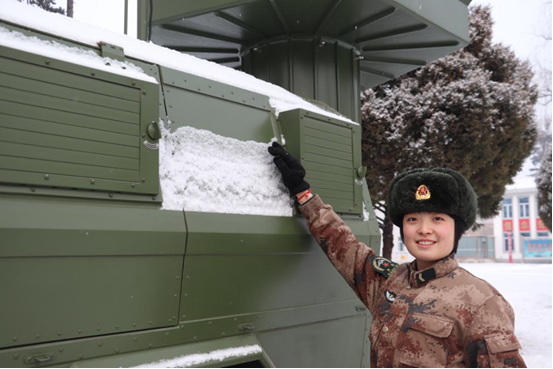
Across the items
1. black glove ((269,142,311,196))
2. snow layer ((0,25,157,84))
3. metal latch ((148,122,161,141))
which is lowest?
black glove ((269,142,311,196))

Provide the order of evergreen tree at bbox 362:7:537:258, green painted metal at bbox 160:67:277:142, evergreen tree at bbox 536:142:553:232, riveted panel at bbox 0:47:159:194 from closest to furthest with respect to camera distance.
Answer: riveted panel at bbox 0:47:159:194
green painted metal at bbox 160:67:277:142
evergreen tree at bbox 362:7:537:258
evergreen tree at bbox 536:142:553:232

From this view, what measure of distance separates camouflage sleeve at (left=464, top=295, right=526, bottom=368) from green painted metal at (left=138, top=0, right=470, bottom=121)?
352 centimetres

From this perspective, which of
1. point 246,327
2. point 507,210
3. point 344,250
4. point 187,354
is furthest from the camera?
point 507,210

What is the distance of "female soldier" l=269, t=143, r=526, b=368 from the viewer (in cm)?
223

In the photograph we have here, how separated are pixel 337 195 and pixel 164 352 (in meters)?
1.68

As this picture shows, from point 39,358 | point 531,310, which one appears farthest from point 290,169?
point 531,310

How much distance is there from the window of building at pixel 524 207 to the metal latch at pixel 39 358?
3253 centimetres

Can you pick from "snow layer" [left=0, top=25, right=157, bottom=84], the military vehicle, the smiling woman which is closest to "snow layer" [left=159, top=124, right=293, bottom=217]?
the military vehicle

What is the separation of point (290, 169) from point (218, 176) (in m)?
0.52

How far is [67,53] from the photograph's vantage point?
2.56 metres

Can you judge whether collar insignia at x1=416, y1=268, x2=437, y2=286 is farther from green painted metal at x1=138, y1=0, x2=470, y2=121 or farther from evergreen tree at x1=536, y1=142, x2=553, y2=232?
evergreen tree at x1=536, y1=142, x2=553, y2=232

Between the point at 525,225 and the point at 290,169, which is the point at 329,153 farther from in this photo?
the point at 525,225

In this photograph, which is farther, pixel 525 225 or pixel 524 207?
pixel 525 225

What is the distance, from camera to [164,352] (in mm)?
2619
